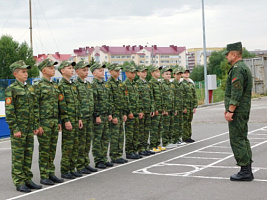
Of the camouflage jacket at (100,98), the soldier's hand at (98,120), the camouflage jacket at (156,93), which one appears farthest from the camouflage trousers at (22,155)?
the camouflage jacket at (156,93)

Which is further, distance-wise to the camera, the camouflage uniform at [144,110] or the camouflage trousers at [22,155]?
the camouflage uniform at [144,110]

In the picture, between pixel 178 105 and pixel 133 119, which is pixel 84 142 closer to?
pixel 133 119

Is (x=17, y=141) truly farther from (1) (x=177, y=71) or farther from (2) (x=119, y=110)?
(1) (x=177, y=71)

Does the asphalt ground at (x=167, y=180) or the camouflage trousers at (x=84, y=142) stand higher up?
the camouflage trousers at (x=84, y=142)

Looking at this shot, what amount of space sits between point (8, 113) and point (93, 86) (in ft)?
7.73

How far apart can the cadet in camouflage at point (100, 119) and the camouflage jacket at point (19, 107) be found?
1.89 meters

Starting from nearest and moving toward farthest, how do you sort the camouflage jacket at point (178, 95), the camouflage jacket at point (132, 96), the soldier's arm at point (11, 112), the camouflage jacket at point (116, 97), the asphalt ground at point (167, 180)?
the asphalt ground at point (167, 180)
the soldier's arm at point (11, 112)
the camouflage jacket at point (116, 97)
the camouflage jacket at point (132, 96)
the camouflage jacket at point (178, 95)

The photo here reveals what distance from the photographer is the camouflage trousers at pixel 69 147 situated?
812cm

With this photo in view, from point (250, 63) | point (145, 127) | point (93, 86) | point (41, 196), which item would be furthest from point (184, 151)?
point (250, 63)

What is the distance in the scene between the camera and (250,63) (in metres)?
39.2

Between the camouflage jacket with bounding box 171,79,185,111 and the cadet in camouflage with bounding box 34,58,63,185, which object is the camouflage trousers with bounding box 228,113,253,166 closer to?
the cadet in camouflage with bounding box 34,58,63,185

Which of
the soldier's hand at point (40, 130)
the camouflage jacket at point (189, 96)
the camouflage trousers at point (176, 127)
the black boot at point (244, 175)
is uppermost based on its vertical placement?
the camouflage jacket at point (189, 96)

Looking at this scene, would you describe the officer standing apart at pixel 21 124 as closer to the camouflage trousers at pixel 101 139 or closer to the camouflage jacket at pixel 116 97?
the camouflage trousers at pixel 101 139

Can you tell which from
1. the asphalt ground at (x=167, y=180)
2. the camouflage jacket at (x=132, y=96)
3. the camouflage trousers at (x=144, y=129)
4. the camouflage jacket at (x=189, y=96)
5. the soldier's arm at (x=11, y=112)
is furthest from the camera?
the camouflage jacket at (x=189, y=96)
